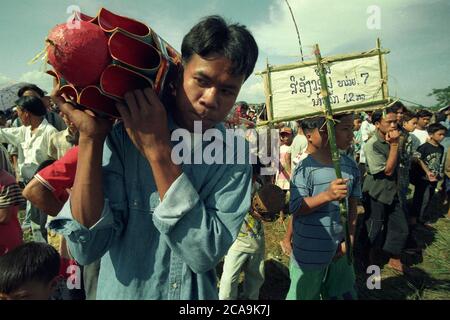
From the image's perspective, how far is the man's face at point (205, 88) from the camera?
1.07 m

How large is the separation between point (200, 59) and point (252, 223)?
2280 millimetres

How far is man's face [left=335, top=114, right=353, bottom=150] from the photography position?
252 centimetres

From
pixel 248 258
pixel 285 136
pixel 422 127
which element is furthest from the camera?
pixel 422 127

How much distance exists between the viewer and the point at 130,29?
98 cm

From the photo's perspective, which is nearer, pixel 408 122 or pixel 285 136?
pixel 408 122

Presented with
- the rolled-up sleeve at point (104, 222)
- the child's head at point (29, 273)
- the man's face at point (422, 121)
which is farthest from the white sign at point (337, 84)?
the man's face at point (422, 121)

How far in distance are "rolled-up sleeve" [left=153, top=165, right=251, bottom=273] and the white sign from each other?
1.48m

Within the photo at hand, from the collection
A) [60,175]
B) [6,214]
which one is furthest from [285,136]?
[6,214]

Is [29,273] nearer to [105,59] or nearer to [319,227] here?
[105,59]

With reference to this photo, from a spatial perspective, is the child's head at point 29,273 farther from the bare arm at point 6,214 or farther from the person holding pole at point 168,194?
the person holding pole at point 168,194

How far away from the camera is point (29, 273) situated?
1.77 metres

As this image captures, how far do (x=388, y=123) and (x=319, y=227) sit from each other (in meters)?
1.97
